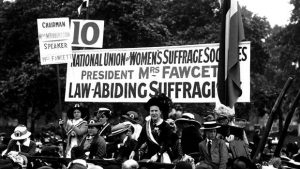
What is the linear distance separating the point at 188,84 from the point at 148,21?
70.6 ft

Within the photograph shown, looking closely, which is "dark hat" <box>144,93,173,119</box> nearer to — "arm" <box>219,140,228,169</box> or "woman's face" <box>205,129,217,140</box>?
"woman's face" <box>205,129,217,140</box>

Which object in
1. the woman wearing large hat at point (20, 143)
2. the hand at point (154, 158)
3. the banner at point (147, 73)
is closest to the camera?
the hand at point (154, 158)

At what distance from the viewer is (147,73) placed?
40.9 ft

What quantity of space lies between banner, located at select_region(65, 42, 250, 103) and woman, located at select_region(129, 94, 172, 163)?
3560 mm

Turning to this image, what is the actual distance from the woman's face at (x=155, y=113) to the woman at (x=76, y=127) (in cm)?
239

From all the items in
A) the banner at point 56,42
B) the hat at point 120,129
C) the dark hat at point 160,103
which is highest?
the banner at point 56,42

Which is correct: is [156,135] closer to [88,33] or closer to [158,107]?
[158,107]

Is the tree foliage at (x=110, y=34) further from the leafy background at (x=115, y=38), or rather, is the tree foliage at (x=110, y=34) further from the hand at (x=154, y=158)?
the hand at (x=154, y=158)

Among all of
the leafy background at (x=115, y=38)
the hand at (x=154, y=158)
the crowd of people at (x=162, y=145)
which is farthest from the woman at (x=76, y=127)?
the leafy background at (x=115, y=38)

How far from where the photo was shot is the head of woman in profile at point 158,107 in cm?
772

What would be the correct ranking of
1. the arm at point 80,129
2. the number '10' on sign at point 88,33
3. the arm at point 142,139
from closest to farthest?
the arm at point 142,139 < the arm at point 80,129 < the number '10' on sign at point 88,33

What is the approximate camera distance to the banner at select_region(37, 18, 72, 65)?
40.7 feet

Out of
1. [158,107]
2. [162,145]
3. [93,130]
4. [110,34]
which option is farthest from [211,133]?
[110,34]

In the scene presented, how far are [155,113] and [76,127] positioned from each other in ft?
8.48
